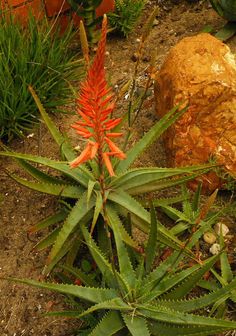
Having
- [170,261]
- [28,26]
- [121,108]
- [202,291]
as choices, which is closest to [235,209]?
[202,291]

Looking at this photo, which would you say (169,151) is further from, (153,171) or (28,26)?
(28,26)

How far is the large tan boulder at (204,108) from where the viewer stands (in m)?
2.79

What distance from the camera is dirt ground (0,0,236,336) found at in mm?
2430

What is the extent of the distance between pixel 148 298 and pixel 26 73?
145cm

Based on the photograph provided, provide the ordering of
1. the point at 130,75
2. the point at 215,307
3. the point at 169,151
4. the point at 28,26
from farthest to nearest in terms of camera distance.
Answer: the point at 130,75
the point at 28,26
the point at 169,151
the point at 215,307

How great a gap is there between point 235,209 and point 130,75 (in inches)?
47.0

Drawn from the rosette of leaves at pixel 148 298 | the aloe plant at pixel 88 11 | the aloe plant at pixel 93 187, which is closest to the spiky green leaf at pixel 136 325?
the rosette of leaves at pixel 148 298

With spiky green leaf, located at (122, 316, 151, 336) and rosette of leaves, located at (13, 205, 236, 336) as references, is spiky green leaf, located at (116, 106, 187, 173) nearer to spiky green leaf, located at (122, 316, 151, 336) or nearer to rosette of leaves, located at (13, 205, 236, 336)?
rosette of leaves, located at (13, 205, 236, 336)

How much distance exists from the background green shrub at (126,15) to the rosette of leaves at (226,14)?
484 mm

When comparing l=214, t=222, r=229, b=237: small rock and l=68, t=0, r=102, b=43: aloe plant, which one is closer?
l=214, t=222, r=229, b=237: small rock

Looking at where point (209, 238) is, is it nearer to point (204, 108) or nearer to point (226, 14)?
point (204, 108)

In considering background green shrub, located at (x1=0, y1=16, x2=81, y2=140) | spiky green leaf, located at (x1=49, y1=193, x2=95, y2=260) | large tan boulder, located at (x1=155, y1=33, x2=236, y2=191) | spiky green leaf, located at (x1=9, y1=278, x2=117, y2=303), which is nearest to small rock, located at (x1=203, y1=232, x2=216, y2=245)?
large tan boulder, located at (x1=155, y1=33, x2=236, y2=191)

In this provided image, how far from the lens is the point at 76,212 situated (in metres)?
2.34

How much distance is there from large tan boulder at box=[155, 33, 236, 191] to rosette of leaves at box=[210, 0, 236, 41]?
2.27 ft
